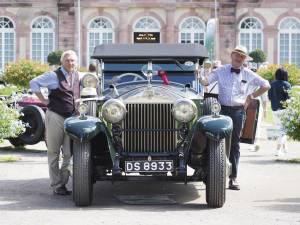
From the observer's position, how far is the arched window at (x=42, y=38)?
167ft

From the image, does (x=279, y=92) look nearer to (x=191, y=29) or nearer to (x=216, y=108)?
(x=216, y=108)

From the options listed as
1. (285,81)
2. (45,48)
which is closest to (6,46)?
(45,48)

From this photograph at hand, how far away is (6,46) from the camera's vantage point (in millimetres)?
51062

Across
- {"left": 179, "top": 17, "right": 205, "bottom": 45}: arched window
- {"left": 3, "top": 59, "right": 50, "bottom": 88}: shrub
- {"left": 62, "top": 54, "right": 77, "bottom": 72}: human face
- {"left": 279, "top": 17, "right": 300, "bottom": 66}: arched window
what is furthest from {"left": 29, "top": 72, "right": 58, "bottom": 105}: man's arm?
{"left": 279, "top": 17, "right": 300, "bottom": 66}: arched window

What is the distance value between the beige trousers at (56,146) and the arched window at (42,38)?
131 feet

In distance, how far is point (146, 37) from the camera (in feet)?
165

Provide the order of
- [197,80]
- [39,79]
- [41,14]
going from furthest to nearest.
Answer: [41,14] → [197,80] → [39,79]

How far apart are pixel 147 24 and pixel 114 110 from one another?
41.4 metres

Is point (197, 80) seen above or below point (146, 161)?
above

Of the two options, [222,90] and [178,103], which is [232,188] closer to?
[222,90]

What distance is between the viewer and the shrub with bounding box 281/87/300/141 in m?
15.0

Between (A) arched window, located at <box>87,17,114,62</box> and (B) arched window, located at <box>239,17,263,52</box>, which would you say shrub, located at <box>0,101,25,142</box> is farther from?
(B) arched window, located at <box>239,17,263,52</box>

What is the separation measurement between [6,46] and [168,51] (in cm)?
4036

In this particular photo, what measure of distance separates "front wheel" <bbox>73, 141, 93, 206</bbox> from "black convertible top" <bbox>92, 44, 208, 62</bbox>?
196 cm
